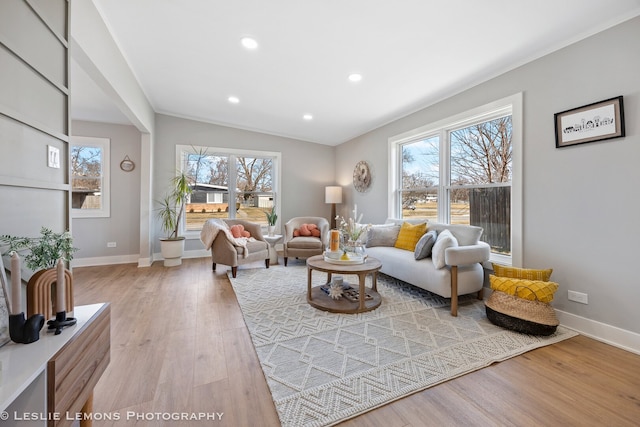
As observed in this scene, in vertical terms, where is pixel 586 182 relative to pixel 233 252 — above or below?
above

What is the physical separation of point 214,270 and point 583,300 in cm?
438

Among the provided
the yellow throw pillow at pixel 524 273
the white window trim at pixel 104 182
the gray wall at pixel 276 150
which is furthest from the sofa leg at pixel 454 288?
the white window trim at pixel 104 182

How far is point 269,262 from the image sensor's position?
4543 mm

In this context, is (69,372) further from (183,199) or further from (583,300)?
(183,199)

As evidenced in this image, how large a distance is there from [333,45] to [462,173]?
229 centimetres

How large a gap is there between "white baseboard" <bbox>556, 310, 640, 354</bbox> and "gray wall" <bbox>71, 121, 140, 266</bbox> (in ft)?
19.8

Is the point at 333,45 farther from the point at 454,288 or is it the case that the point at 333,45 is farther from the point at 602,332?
the point at 602,332

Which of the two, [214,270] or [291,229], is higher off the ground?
Answer: [291,229]

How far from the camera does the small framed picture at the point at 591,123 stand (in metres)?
2.06

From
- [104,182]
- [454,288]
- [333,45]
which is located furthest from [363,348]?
[104,182]

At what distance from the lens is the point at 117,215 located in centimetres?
468

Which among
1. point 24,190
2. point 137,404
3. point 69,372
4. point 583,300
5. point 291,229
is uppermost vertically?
point 24,190

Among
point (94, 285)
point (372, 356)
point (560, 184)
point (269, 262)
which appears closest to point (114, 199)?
point (94, 285)

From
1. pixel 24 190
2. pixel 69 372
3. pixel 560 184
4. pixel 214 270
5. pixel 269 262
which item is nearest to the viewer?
pixel 69 372
